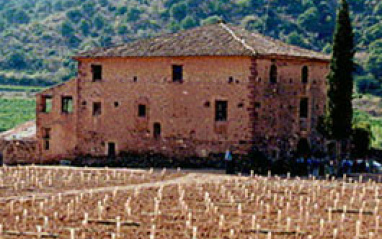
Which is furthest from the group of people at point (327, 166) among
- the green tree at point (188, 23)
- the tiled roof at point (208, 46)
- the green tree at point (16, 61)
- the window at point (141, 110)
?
the green tree at point (16, 61)

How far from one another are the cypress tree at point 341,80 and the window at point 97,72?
34.2ft

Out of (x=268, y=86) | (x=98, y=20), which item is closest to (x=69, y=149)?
(x=268, y=86)

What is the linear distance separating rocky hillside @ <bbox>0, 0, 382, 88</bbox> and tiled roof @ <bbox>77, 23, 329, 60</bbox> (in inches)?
1226

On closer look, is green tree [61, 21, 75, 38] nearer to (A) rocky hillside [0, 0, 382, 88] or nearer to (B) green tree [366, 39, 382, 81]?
(A) rocky hillside [0, 0, 382, 88]

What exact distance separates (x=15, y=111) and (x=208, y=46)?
3126cm

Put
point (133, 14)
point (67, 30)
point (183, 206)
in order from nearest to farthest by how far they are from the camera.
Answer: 1. point (183, 206)
2. point (133, 14)
3. point (67, 30)

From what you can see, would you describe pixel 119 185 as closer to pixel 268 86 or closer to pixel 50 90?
pixel 268 86

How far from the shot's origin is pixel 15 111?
Answer: 66500 millimetres

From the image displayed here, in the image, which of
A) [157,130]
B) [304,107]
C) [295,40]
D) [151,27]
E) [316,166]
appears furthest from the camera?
[151,27]

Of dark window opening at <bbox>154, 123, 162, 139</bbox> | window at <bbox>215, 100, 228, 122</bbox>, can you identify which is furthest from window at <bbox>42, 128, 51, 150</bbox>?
window at <bbox>215, 100, 228, 122</bbox>

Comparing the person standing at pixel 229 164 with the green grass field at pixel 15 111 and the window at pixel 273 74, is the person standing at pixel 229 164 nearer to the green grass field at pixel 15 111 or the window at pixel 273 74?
the window at pixel 273 74

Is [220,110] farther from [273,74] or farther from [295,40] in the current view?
[295,40]

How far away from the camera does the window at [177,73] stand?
126ft

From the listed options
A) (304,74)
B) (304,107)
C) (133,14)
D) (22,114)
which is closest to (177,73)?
(304,74)
